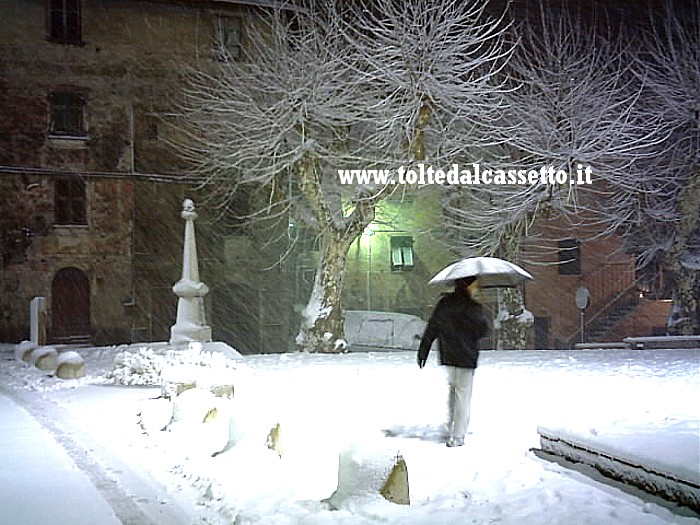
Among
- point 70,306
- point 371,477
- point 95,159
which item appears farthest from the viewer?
point 70,306

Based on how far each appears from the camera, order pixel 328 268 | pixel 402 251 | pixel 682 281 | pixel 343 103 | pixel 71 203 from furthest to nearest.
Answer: pixel 402 251 → pixel 71 203 → pixel 682 281 → pixel 328 268 → pixel 343 103

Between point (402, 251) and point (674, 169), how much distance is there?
36.7ft

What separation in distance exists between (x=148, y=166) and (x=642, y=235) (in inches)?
724

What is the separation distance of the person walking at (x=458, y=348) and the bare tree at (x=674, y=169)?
16.9 m

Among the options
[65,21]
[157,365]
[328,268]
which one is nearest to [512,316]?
[328,268]

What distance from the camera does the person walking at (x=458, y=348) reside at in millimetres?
9273

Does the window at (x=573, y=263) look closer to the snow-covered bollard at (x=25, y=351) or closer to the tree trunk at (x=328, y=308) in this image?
the tree trunk at (x=328, y=308)

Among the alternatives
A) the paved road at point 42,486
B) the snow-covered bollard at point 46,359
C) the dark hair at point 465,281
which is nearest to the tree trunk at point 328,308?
the snow-covered bollard at point 46,359

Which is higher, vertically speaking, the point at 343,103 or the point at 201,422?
the point at 343,103

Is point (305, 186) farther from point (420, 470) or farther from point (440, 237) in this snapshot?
point (420, 470)

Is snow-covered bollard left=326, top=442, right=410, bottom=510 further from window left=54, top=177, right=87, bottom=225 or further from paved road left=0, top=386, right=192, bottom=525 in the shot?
window left=54, top=177, right=87, bottom=225

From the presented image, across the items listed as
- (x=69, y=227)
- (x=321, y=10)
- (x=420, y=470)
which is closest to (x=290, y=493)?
(x=420, y=470)

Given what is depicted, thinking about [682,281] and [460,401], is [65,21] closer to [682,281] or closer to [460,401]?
[682,281]

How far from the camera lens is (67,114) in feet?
101
